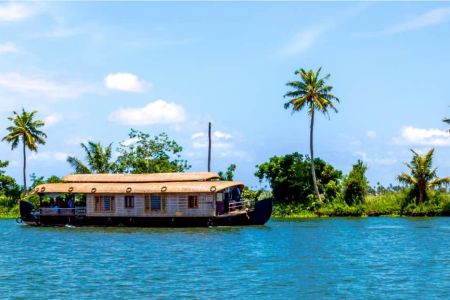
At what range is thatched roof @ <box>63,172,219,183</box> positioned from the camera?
151ft

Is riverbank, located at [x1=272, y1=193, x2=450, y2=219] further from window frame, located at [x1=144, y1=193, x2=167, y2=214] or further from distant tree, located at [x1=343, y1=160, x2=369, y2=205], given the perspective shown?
window frame, located at [x1=144, y1=193, x2=167, y2=214]

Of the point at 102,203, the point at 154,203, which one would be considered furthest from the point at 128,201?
Answer: the point at 102,203

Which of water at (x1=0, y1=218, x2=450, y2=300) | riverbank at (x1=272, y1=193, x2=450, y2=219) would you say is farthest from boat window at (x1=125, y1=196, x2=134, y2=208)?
riverbank at (x1=272, y1=193, x2=450, y2=219)

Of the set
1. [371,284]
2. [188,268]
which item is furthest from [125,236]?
[371,284]

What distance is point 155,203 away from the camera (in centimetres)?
4553

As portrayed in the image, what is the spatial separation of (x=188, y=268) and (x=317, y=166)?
126 feet

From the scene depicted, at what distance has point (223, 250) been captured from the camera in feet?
103

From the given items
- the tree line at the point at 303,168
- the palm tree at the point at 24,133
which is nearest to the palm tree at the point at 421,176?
the tree line at the point at 303,168

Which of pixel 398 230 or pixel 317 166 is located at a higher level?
pixel 317 166

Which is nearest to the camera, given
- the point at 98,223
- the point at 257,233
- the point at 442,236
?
the point at 442,236

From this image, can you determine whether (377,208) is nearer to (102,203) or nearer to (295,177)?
(295,177)

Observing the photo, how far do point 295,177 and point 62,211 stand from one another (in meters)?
21.9

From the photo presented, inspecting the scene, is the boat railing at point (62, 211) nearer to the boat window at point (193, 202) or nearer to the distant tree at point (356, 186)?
the boat window at point (193, 202)

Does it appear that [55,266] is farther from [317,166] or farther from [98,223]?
[317,166]
